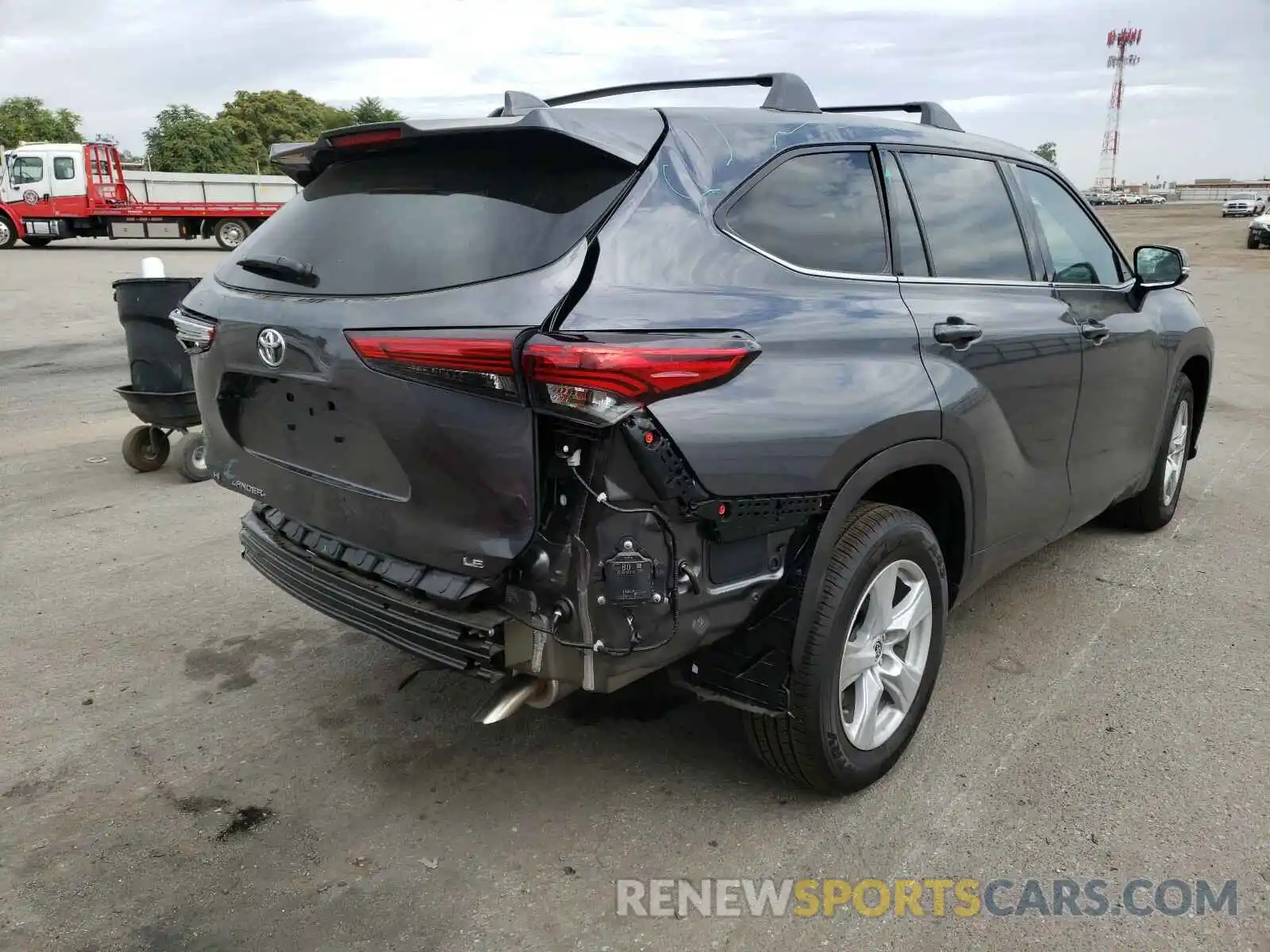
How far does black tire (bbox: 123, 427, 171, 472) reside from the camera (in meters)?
6.35

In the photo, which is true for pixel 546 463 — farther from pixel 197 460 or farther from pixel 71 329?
pixel 71 329

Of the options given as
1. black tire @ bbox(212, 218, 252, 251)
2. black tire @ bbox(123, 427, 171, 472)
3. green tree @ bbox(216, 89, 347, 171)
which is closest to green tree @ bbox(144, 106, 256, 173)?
green tree @ bbox(216, 89, 347, 171)

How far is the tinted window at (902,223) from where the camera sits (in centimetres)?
304

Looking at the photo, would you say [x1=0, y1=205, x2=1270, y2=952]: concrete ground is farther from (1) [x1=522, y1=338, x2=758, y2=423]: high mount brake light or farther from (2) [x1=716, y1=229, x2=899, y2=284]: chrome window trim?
(2) [x1=716, y1=229, x2=899, y2=284]: chrome window trim

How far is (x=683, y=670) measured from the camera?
8.69 feet


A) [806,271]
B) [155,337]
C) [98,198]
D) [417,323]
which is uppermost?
[98,198]

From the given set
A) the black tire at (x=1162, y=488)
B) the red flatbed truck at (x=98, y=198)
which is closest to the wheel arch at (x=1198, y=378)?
the black tire at (x=1162, y=488)

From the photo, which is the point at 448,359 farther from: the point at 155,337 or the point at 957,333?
the point at 155,337

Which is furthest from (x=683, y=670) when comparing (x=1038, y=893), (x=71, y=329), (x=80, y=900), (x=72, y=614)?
(x=71, y=329)

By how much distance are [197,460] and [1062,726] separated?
17.0 feet

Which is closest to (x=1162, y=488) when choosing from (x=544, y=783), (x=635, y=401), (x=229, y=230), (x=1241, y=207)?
(x=544, y=783)

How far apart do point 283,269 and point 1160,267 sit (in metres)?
3.79

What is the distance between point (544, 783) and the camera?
9.88 feet

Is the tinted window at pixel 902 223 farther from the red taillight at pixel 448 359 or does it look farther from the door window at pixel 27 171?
the door window at pixel 27 171
